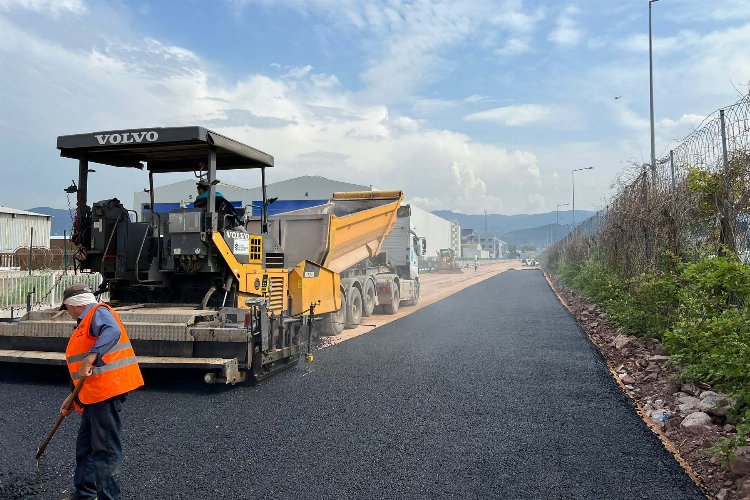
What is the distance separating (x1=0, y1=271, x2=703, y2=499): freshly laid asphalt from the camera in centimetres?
387

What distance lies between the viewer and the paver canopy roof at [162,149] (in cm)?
684

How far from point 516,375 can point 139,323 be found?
175 inches

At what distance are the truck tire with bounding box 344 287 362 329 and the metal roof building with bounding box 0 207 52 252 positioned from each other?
61.7 ft

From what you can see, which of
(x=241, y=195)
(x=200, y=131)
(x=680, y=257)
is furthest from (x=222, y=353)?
(x=241, y=195)

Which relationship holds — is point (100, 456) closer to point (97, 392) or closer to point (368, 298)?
point (97, 392)

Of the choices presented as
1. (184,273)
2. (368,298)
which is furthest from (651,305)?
(184,273)

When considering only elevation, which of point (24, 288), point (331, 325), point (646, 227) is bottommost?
point (331, 325)

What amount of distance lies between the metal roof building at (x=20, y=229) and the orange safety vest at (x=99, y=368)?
25.0 meters

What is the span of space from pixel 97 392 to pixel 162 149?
4622 mm

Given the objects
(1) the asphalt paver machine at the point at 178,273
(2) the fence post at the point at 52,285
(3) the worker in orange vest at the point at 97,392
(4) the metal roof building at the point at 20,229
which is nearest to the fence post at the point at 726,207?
(1) the asphalt paver machine at the point at 178,273

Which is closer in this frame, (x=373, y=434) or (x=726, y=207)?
(x=373, y=434)

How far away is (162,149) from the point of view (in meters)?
7.41

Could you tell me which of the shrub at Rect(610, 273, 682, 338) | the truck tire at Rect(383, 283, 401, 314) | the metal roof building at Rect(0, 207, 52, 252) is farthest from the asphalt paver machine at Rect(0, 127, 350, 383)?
the metal roof building at Rect(0, 207, 52, 252)

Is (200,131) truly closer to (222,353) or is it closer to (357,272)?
(222,353)
